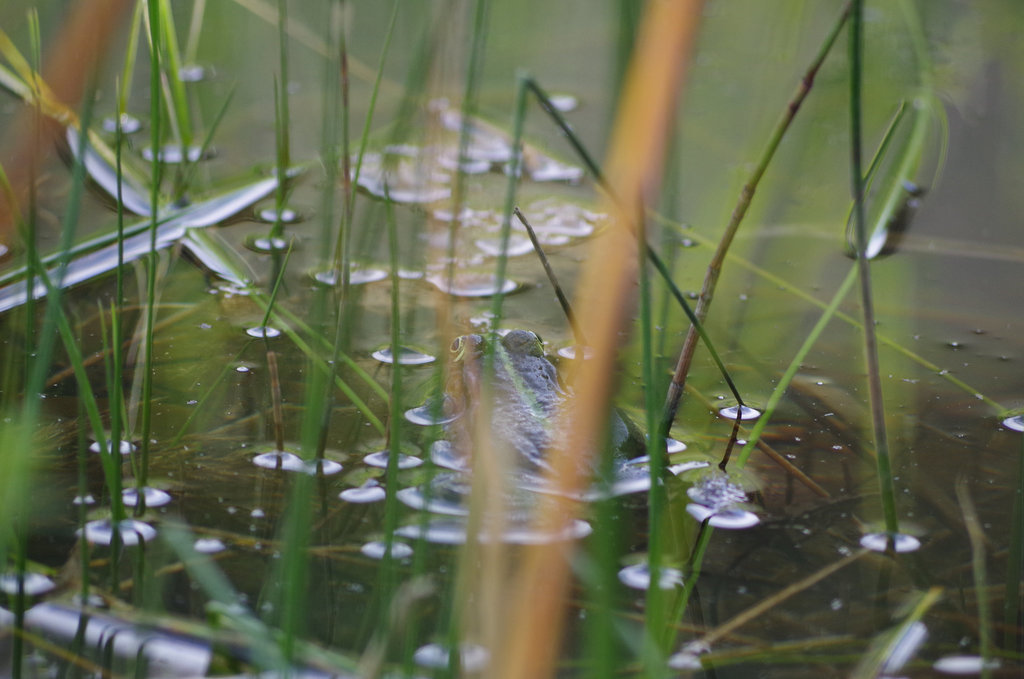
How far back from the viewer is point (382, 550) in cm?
118

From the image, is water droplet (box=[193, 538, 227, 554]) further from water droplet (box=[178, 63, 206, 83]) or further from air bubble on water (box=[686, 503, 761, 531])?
water droplet (box=[178, 63, 206, 83])

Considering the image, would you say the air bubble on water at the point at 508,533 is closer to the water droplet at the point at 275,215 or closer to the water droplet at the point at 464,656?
the water droplet at the point at 464,656

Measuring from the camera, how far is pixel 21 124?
7.98 ft

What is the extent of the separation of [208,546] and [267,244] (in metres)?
1.01

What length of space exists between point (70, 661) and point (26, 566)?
177 millimetres

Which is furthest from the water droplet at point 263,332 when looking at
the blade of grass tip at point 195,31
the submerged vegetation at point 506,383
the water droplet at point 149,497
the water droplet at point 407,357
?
the blade of grass tip at point 195,31

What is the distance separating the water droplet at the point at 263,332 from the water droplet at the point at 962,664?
1.17 metres

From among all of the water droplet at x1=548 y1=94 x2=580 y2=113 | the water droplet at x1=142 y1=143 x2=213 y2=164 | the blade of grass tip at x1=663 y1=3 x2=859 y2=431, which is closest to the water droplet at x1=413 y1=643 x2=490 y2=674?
the blade of grass tip at x1=663 y1=3 x2=859 y2=431

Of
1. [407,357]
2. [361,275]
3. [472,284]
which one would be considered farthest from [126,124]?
[407,357]

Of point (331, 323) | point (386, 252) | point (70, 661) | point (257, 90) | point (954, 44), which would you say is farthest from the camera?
point (954, 44)

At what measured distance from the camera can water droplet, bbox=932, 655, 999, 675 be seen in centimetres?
100

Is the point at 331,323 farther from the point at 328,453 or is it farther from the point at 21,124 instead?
the point at 21,124

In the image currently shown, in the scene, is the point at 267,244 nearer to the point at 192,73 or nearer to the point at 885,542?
the point at 192,73

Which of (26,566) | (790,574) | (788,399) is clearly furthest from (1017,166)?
(26,566)
